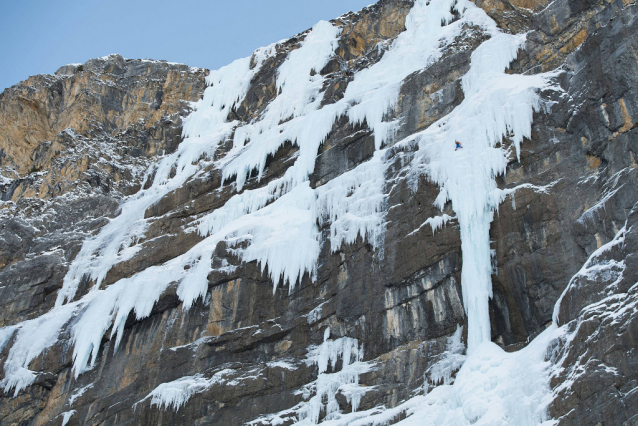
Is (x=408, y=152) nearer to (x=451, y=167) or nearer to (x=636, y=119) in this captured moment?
(x=451, y=167)

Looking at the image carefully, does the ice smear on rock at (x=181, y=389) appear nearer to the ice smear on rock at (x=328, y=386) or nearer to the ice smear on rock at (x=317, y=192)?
the ice smear on rock at (x=328, y=386)

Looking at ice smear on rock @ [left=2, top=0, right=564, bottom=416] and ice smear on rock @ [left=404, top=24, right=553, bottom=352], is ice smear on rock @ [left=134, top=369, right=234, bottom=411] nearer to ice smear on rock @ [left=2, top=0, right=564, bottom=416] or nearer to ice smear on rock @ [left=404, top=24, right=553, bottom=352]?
ice smear on rock @ [left=2, top=0, right=564, bottom=416]

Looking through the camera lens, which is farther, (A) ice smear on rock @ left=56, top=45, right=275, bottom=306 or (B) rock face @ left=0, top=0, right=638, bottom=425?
(A) ice smear on rock @ left=56, top=45, right=275, bottom=306

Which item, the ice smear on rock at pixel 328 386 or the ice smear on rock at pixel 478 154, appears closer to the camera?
the ice smear on rock at pixel 478 154

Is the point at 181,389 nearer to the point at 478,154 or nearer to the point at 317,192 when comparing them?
the point at 317,192

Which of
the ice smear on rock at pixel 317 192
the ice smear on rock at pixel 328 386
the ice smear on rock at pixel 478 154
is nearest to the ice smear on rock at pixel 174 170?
the ice smear on rock at pixel 317 192

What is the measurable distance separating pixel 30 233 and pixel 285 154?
15643mm

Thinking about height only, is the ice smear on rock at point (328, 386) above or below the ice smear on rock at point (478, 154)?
below

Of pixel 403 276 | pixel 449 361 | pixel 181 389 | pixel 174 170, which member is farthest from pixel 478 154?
pixel 174 170

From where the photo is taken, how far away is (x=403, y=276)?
69.2 feet

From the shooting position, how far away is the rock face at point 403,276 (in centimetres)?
1522

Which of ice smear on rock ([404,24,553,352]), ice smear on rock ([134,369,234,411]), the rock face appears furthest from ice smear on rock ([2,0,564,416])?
ice smear on rock ([134,369,234,411])

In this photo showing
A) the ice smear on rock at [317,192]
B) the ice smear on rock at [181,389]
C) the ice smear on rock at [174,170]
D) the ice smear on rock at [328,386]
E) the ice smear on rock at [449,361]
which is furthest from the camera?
the ice smear on rock at [174,170]

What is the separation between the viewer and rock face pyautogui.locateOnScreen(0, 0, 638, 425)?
49.9 feet
